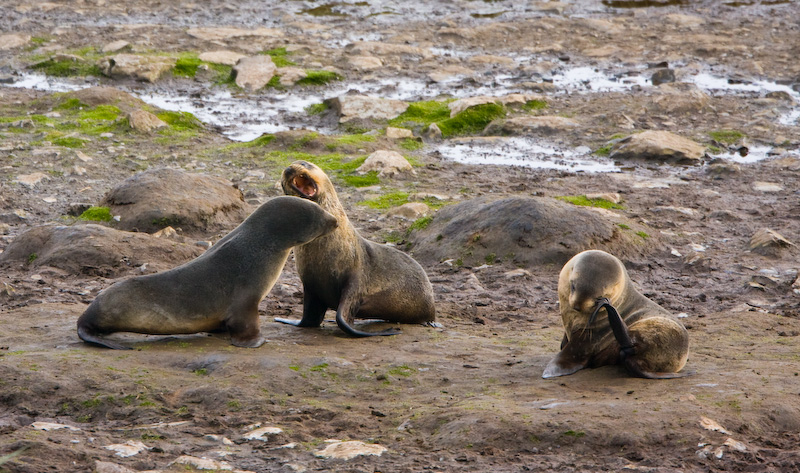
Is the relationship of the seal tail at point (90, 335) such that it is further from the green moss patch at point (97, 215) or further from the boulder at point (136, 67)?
the boulder at point (136, 67)

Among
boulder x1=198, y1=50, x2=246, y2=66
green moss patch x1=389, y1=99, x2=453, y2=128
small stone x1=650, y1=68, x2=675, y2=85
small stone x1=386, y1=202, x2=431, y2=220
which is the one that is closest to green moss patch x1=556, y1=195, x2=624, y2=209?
small stone x1=386, y1=202, x2=431, y2=220

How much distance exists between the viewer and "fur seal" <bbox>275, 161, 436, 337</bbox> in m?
6.95

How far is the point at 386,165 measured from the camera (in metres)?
11.6

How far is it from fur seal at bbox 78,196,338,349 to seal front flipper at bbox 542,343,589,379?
6.13 feet

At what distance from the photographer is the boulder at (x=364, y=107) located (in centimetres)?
1391

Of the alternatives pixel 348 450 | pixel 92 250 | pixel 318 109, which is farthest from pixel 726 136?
pixel 348 450

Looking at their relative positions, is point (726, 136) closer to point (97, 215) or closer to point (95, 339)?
point (97, 215)

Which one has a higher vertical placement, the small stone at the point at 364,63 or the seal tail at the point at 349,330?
the seal tail at the point at 349,330

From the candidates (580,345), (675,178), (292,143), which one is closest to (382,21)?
(292,143)

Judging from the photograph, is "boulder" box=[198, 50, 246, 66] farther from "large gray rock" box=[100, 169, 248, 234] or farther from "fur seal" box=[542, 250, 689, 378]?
"fur seal" box=[542, 250, 689, 378]

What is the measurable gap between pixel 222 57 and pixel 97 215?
7.58 m

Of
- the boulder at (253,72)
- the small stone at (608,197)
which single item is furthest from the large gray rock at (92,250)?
the boulder at (253,72)

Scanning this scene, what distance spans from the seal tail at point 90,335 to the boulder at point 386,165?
584 centimetres

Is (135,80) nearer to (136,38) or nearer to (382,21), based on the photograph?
(136,38)
